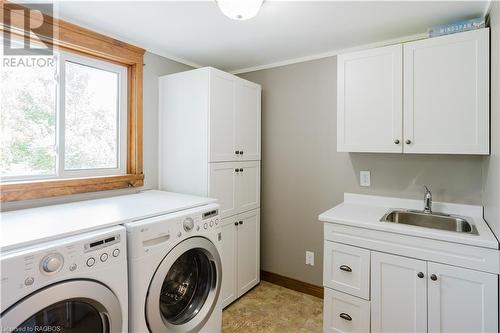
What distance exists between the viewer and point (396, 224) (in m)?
1.74

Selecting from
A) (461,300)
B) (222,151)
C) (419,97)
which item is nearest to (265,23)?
(222,151)

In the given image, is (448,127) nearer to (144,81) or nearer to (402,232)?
(402,232)

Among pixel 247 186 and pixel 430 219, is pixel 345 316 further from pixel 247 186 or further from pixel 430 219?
pixel 247 186

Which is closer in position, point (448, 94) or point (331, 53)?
point (448, 94)

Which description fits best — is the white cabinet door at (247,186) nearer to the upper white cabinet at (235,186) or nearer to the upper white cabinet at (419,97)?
the upper white cabinet at (235,186)

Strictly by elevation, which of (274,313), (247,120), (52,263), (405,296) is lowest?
(274,313)

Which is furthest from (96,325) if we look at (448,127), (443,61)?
(443,61)

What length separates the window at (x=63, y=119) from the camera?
1736 mm

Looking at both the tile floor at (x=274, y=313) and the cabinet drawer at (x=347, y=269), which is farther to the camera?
the tile floor at (x=274, y=313)

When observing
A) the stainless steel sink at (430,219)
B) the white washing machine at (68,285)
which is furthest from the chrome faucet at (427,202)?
the white washing machine at (68,285)

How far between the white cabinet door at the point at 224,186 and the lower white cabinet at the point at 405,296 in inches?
33.9

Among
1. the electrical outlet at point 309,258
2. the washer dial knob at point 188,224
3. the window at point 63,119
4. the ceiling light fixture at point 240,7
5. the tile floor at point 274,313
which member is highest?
the ceiling light fixture at point 240,7

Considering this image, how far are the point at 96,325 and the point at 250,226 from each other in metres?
1.57

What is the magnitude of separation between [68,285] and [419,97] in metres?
2.18
